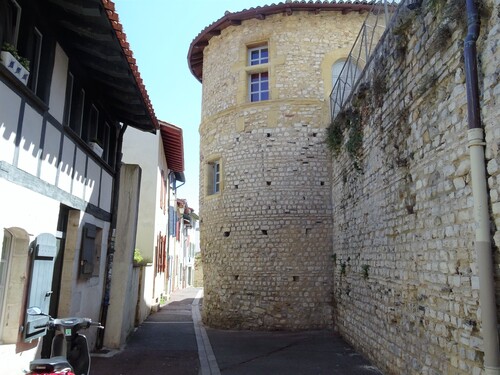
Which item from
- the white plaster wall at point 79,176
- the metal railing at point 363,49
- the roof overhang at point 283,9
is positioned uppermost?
the roof overhang at point 283,9

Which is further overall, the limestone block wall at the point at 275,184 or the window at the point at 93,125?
the limestone block wall at the point at 275,184

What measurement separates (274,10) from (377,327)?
354 inches

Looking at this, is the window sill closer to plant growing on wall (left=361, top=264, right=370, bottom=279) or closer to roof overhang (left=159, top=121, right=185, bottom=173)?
roof overhang (left=159, top=121, right=185, bottom=173)

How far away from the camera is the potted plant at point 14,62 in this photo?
4.08 metres

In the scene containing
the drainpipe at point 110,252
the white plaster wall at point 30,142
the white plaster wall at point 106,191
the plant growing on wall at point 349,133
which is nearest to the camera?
the white plaster wall at point 30,142

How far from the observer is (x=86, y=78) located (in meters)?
6.76

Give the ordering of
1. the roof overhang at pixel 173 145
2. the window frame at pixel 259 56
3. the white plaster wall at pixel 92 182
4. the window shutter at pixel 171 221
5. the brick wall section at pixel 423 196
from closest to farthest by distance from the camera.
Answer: the brick wall section at pixel 423 196 → the white plaster wall at pixel 92 182 → the window frame at pixel 259 56 → the roof overhang at pixel 173 145 → the window shutter at pixel 171 221

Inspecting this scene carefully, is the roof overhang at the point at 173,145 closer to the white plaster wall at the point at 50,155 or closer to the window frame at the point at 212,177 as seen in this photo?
the window frame at the point at 212,177

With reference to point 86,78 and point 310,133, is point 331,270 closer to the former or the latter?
point 310,133

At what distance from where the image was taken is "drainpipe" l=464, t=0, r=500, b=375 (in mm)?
3738

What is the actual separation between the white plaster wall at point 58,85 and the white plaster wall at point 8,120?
102cm

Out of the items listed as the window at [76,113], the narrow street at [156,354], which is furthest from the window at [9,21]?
the narrow street at [156,354]

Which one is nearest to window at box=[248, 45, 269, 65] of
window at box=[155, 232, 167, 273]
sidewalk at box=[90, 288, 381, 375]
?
window at box=[155, 232, 167, 273]

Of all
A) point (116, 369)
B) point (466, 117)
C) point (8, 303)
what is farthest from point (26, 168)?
point (466, 117)
